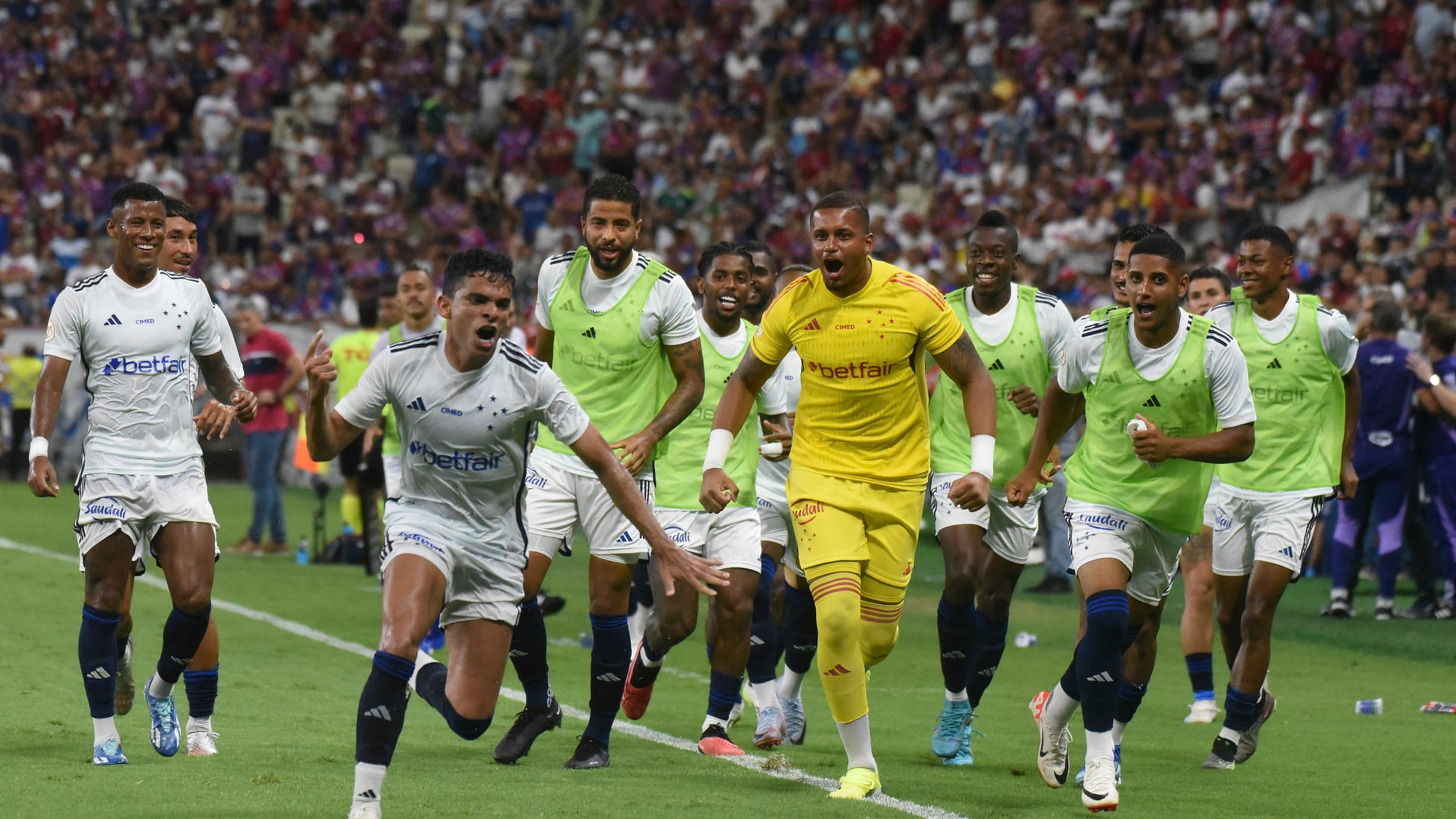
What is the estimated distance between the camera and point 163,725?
8.35m

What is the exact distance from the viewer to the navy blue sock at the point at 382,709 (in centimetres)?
651

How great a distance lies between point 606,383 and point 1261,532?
11.3ft

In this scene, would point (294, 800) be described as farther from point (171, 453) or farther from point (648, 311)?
point (648, 311)

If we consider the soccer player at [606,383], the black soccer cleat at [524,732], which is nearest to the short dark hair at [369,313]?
the soccer player at [606,383]

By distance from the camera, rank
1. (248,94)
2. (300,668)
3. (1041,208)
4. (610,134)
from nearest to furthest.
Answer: (300,668) → (1041,208) → (610,134) → (248,94)

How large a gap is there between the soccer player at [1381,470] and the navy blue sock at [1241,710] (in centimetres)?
693

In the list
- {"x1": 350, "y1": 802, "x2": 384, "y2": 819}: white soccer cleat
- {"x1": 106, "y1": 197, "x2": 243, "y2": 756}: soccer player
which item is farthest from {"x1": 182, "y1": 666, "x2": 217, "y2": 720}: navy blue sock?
{"x1": 350, "y1": 802, "x2": 384, "y2": 819}: white soccer cleat

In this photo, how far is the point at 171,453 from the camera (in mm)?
8320

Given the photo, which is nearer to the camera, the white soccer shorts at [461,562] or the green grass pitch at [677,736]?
the white soccer shorts at [461,562]

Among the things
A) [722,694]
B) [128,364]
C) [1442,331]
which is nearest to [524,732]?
[722,694]

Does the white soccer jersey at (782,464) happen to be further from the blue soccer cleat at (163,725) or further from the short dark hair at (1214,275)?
the blue soccer cleat at (163,725)

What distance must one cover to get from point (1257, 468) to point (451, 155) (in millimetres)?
24576

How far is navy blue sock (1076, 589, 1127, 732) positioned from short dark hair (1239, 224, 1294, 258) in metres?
2.60

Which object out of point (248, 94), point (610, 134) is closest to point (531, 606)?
point (610, 134)
